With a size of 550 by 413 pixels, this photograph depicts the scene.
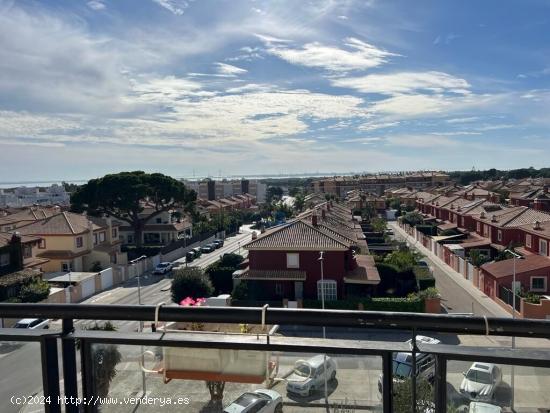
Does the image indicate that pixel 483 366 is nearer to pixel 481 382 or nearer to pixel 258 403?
pixel 481 382

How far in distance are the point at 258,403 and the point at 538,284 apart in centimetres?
2738

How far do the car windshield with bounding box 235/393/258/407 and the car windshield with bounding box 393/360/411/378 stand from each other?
69 cm

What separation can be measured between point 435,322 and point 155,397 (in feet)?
4.69

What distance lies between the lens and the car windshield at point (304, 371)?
7.34 feet

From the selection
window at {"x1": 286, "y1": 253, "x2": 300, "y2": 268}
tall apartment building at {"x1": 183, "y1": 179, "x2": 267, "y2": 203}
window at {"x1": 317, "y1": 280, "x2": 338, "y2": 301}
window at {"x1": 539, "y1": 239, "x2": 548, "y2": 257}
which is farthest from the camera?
tall apartment building at {"x1": 183, "y1": 179, "x2": 267, "y2": 203}

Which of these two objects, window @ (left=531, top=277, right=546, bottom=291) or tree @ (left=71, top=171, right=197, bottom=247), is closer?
window @ (left=531, top=277, right=546, bottom=291)

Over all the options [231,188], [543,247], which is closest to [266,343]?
[543,247]

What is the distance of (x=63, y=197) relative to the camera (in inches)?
4801

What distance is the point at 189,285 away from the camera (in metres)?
26.1

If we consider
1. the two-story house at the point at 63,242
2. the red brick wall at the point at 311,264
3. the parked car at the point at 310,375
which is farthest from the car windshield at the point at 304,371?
the two-story house at the point at 63,242

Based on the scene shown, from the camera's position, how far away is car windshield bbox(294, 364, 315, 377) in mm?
2236

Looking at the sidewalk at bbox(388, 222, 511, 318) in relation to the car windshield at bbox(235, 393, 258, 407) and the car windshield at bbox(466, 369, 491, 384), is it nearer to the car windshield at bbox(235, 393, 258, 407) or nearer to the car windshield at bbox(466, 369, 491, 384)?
the car windshield at bbox(466, 369, 491, 384)

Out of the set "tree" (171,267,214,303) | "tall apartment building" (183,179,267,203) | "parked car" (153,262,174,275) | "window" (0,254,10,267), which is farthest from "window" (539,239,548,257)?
"tall apartment building" (183,179,267,203)

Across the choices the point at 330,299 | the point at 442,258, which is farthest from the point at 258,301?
the point at 442,258
